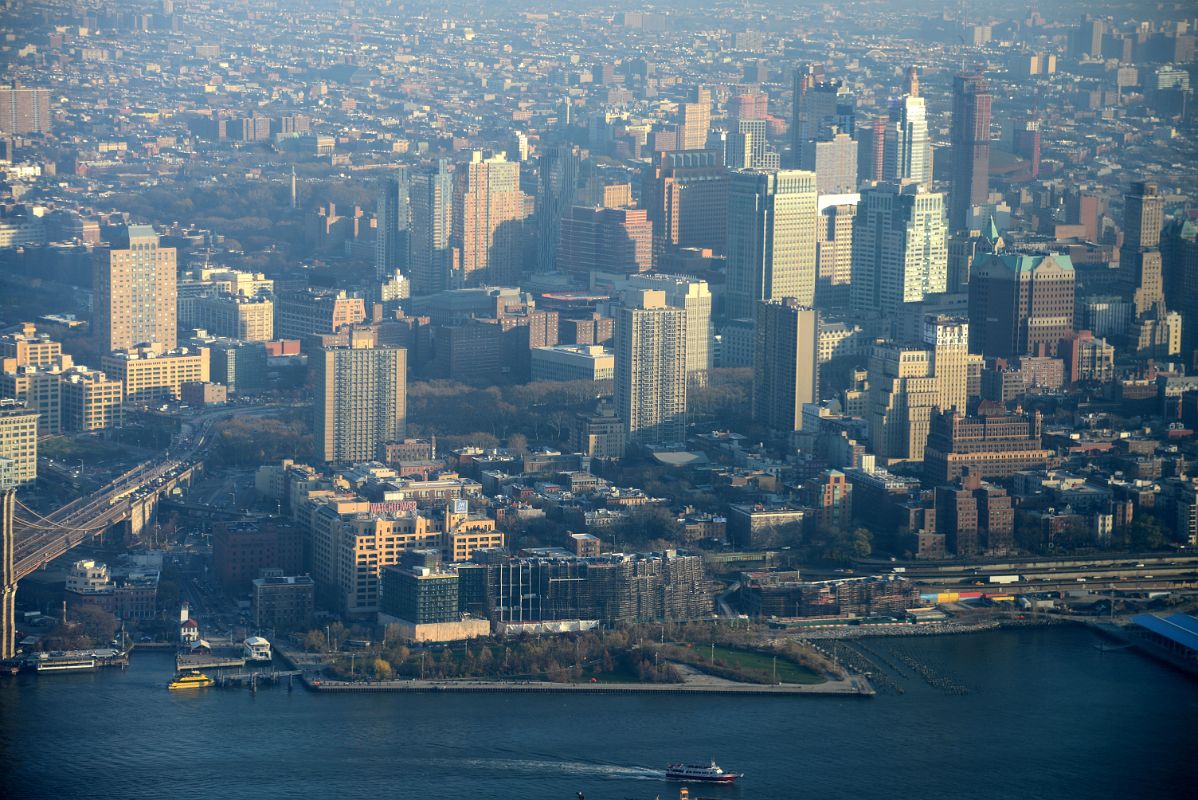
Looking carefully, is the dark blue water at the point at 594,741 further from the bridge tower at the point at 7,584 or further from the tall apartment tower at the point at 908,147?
the tall apartment tower at the point at 908,147

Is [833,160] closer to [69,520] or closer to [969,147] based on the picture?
[969,147]

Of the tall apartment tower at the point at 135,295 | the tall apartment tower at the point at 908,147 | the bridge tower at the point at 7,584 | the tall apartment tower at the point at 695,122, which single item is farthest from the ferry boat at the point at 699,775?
the tall apartment tower at the point at 695,122

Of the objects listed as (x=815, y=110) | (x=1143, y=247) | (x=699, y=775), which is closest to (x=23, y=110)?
(x=815, y=110)

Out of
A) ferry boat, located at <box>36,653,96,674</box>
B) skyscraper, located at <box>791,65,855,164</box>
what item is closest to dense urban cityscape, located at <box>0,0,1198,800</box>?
ferry boat, located at <box>36,653,96,674</box>

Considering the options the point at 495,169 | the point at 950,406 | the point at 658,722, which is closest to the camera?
the point at 658,722

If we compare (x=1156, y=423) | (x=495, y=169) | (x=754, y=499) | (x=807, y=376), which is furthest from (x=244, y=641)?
(x=495, y=169)

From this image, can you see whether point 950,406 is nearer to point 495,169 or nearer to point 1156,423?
point 1156,423

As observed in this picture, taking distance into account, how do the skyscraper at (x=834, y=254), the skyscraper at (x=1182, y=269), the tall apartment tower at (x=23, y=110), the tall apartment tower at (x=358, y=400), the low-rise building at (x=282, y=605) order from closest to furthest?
the low-rise building at (x=282, y=605)
the tall apartment tower at (x=358, y=400)
the skyscraper at (x=1182, y=269)
the skyscraper at (x=834, y=254)
the tall apartment tower at (x=23, y=110)

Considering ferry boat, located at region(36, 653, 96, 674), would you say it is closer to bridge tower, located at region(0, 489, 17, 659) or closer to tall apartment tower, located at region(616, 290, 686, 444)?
bridge tower, located at region(0, 489, 17, 659)

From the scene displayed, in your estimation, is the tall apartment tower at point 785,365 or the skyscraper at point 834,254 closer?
the tall apartment tower at point 785,365
